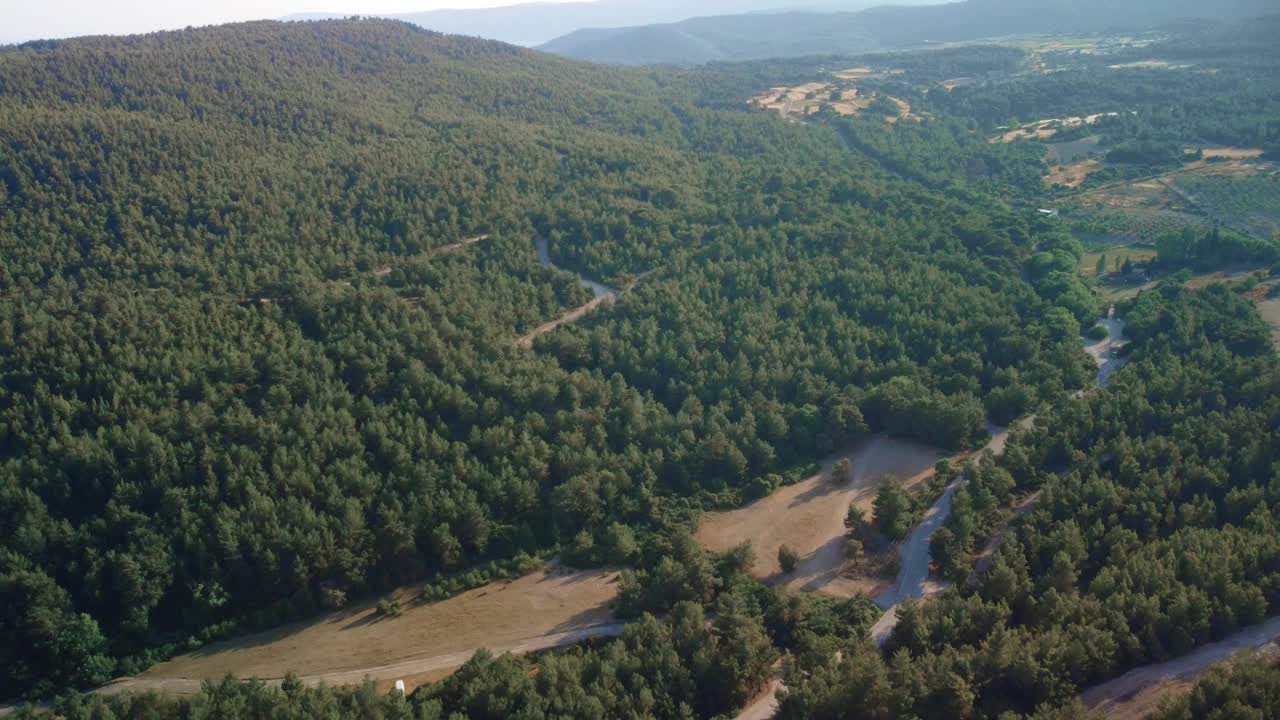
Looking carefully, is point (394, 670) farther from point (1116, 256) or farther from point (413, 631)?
point (1116, 256)

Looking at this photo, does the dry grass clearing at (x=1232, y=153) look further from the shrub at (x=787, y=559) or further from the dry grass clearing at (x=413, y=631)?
the dry grass clearing at (x=413, y=631)

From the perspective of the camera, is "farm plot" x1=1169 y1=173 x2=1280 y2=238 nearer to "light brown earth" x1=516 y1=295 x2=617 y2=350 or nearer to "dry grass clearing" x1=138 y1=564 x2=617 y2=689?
"light brown earth" x1=516 y1=295 x2=617 y2=350

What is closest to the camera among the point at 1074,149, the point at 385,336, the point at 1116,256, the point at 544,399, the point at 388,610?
the point at 388,610

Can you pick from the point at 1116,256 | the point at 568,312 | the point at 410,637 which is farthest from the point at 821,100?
the point at 410,637

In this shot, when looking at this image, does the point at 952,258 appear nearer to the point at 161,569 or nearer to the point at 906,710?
the point at 906,710

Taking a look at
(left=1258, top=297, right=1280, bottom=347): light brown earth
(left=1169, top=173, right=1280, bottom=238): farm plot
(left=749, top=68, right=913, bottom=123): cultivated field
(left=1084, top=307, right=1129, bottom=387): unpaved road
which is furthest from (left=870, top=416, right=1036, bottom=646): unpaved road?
(left=749, top=68, right=913, bottom=123): cultivated field

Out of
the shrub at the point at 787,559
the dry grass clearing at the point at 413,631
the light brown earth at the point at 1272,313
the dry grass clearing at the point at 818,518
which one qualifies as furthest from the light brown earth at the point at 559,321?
the light brown earth at the point at 1272,313
